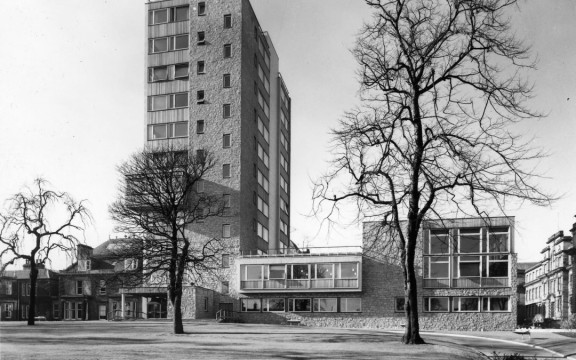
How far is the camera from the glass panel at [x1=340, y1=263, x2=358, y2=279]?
53.4m

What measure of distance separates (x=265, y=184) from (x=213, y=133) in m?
11.2

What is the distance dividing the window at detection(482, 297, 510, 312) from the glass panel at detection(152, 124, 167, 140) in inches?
1379

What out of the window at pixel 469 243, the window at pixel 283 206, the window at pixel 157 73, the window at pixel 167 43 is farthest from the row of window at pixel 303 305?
the window at pixel 167 43

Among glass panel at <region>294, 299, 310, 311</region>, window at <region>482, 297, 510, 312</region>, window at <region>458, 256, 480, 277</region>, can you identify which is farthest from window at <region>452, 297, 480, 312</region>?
glass panel at <region>294, 299, 310, 311</region>

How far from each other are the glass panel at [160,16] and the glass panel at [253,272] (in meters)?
28.5

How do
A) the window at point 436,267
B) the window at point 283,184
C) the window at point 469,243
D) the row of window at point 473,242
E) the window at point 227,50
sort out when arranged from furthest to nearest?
the window at point 283,184 < the window at point 227,50 < the window at point 436,267 < the window at point 469,243 < the row of window at point 473,242

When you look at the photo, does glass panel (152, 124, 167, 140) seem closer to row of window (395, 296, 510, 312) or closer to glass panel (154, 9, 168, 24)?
glass panel (154, 9, 168, 24)

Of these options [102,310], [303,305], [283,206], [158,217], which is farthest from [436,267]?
[102,310]

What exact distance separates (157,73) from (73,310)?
3334 centimetres

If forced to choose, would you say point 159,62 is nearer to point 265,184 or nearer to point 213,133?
point 213,133

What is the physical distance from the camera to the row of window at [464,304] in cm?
5050

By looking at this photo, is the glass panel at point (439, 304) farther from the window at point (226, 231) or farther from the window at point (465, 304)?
the window at point (226, 231)

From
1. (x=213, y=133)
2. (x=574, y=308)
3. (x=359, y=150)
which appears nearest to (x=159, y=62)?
(x=213, y=133)

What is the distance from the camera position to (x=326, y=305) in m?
54.1
